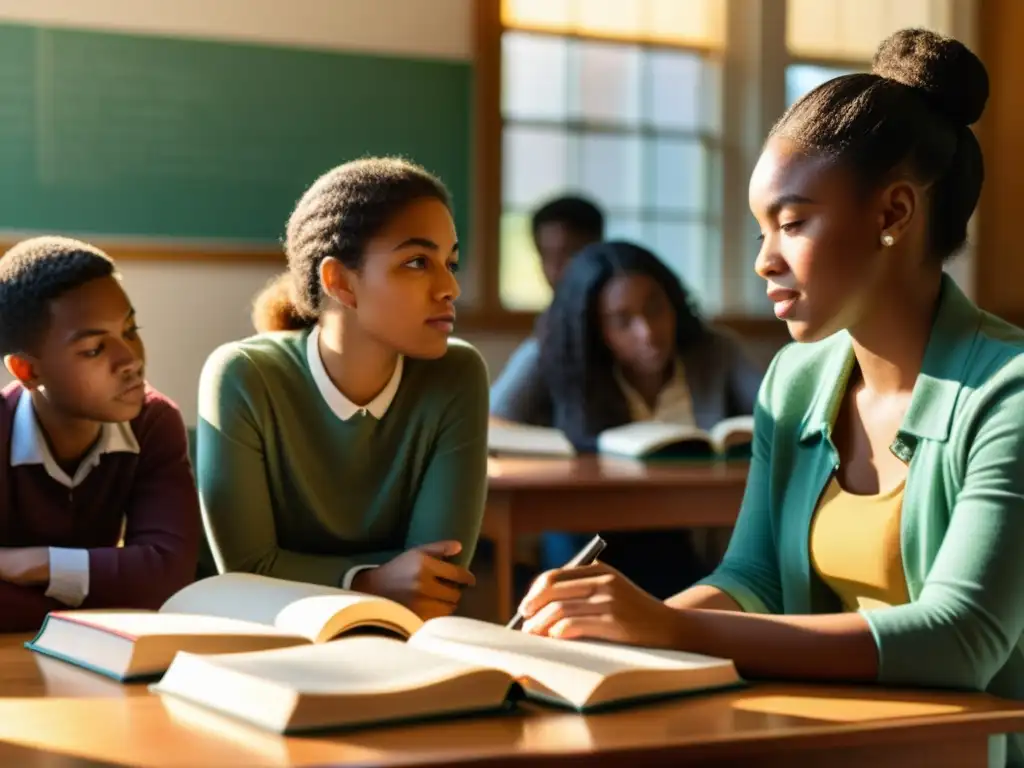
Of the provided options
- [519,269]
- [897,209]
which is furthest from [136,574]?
[519,269]

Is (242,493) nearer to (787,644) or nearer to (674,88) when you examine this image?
(787,644)

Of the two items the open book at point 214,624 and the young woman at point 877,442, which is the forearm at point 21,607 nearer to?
the open book at point 214,624

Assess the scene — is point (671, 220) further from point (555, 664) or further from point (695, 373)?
point (555, 664)

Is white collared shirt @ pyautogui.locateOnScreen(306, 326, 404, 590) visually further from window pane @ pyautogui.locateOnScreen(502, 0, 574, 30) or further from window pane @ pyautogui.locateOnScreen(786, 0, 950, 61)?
window pane @ pyautogui.locateOnScreen(786, 0, 950, 61)

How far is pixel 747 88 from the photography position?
6.24m

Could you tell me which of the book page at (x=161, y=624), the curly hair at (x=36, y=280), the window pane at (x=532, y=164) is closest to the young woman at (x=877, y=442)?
the book page at (x=161, y=624)

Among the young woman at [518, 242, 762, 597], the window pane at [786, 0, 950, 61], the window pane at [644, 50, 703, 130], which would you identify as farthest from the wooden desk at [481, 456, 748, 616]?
Answer: the window pane at [786, 0, 950, 61]

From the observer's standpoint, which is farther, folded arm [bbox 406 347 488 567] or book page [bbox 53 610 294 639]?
folded arm [bbox 406 347 488 567]

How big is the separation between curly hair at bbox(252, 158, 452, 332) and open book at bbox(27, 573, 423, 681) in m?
0.59

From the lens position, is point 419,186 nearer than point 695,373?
Yes

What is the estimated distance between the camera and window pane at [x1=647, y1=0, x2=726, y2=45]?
6094mm

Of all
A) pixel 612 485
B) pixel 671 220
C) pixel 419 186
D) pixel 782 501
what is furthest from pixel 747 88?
pixel 782 501

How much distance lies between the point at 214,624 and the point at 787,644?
0.52 meters

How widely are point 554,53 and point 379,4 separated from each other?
85cm
